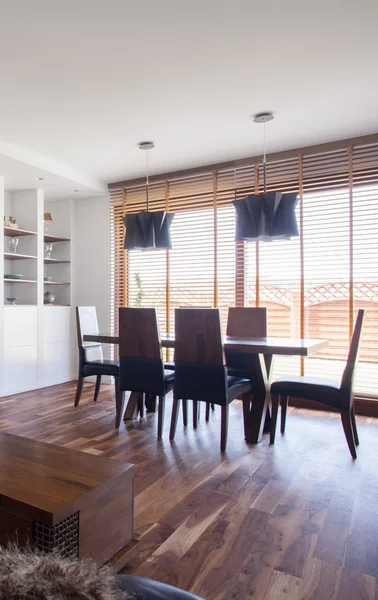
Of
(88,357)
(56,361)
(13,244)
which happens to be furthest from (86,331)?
(13,244)

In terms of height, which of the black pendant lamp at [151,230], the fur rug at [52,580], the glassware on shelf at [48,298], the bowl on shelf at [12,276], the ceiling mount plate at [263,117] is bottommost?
the fur rug at [52,580]

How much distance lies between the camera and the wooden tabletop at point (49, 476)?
1.33m

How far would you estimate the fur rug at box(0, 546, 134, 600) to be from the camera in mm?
560

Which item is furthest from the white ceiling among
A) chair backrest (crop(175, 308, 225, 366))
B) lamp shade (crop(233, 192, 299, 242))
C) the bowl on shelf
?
chair backrest (crop(175, 308, 225, 366))

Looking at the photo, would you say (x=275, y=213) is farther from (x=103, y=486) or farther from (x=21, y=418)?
(x=21, y=418)

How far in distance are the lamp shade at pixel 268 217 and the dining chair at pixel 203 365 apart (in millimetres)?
907

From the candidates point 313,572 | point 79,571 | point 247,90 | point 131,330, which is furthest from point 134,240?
point 79,571

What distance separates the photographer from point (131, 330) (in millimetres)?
3328

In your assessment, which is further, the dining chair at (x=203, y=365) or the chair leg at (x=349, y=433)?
the dining chair at (x=203, y=365)

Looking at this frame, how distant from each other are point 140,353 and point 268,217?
5.11ft

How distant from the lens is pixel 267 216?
11.1ft

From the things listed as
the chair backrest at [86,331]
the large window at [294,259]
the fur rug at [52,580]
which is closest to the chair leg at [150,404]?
the chair backrest at [86,331]

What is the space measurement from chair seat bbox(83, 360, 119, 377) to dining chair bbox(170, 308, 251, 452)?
2.89ft

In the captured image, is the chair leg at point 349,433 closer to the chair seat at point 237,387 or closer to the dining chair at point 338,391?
the dining chair at point 338,391
